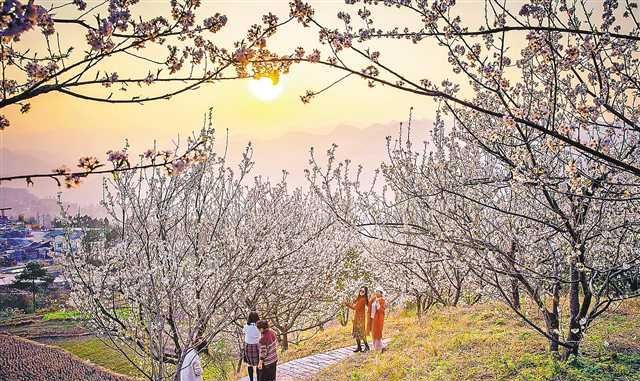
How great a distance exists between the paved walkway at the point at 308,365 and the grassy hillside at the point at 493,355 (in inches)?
28.9

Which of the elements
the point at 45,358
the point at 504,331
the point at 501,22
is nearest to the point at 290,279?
the point at 504,331

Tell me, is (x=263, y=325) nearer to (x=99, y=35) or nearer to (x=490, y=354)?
(x=490, y=354)

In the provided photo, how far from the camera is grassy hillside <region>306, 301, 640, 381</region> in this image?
7.31 m

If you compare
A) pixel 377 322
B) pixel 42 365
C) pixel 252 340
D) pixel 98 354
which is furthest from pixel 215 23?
pixel 98 354

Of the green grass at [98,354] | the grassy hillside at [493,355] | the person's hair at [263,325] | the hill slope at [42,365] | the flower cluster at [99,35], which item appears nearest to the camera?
the flower cluster at [99,35]

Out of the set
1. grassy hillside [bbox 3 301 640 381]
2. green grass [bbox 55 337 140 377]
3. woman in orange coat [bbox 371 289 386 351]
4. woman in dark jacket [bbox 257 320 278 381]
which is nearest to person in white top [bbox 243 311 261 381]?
woman in dark jacket [bbox 257 320 278 381]

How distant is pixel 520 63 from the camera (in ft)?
18.5

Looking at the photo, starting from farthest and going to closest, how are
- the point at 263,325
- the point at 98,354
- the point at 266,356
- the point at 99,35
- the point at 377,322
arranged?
the point at 98,354
the point at 377,322
the point at 263,325
the point at 266,356
the point at 99,35

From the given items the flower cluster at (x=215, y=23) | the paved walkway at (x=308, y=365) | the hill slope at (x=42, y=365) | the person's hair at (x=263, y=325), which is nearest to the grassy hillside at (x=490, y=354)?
the paved walkway at (x=308, y=365)

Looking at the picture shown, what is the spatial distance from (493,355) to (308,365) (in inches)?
204

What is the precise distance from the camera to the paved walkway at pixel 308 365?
11.5 m

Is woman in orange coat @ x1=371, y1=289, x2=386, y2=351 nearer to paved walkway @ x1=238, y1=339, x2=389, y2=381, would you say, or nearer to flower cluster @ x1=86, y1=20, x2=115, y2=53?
paved walkway @ x1=238, y1=339, x2=389, y2=381

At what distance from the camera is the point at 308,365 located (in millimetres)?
12539

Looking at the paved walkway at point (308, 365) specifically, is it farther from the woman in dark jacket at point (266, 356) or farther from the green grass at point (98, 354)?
the green grass at point (98, 354)
